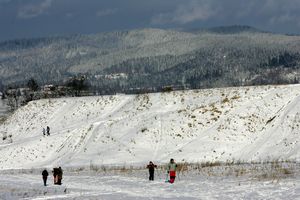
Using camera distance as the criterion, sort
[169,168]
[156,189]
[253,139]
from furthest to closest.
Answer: [253,139]
[169,168]
[156,189]

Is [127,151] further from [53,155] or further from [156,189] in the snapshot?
[156,189]

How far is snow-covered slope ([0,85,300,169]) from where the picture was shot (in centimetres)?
6050

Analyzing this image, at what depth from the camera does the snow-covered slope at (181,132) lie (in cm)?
6050

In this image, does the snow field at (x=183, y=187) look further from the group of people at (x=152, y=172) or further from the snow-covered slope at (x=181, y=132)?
the snow-covered slope at (x=181, y=132)

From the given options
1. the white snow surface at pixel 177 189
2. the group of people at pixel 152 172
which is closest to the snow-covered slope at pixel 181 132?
the group of people at pixel 152 172

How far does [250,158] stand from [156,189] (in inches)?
1087

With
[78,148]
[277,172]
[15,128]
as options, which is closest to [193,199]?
[277,172]

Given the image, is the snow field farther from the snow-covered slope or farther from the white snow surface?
the snow-covered slope

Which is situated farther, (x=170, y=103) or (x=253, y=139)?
(x=170, y=103)

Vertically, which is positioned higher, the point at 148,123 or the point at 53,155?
the point at 148,123

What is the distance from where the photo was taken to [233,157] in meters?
58.4

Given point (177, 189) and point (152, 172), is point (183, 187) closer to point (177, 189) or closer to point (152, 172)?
point (177, 189)

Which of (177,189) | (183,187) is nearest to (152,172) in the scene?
(183,187)

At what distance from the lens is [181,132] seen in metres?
68.2
